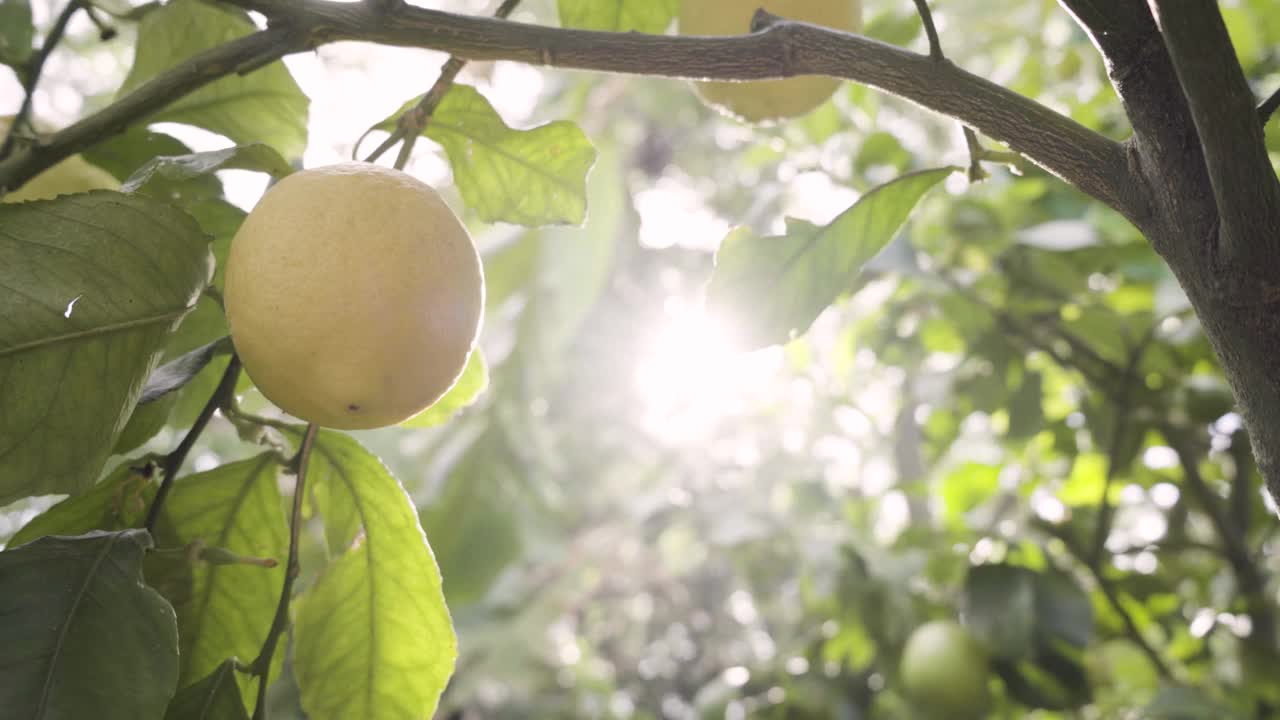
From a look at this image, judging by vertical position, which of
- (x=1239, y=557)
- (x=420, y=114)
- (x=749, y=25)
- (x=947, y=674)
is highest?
(x=749, y=25)

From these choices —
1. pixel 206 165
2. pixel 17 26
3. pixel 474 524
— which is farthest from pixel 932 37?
pixel 474 524

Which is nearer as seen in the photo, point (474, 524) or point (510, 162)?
point (510, 162)

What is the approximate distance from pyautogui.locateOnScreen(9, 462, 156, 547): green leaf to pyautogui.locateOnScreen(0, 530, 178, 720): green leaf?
0.08 m

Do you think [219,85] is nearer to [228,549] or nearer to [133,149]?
[133,149]

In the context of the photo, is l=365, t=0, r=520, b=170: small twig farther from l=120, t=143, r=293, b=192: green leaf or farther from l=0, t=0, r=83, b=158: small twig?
l=0, t=0, r=83, b=158: small twig

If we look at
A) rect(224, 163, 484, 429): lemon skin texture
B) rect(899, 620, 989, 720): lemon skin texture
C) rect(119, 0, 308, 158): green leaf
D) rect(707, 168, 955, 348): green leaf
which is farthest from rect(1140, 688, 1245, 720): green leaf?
rect(119, 0, 308, 158): green leaf

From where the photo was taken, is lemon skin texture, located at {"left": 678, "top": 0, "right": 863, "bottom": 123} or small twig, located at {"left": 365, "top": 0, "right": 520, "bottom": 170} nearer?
small twig, located at {"left": 365, "top": 0, "right": 520, "bottom": 170}

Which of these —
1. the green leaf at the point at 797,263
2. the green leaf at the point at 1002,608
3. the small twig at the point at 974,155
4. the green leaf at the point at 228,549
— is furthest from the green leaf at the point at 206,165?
the green leaf at the point at 1002,608

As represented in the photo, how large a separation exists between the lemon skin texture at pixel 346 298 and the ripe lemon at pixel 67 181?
0.83ft

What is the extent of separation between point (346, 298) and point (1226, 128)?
15.2 inches

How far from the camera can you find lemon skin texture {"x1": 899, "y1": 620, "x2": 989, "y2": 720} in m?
1.21

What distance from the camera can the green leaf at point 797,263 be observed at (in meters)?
0.66

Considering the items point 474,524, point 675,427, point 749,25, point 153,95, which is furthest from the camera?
point 675,427

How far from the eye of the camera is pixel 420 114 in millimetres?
613
